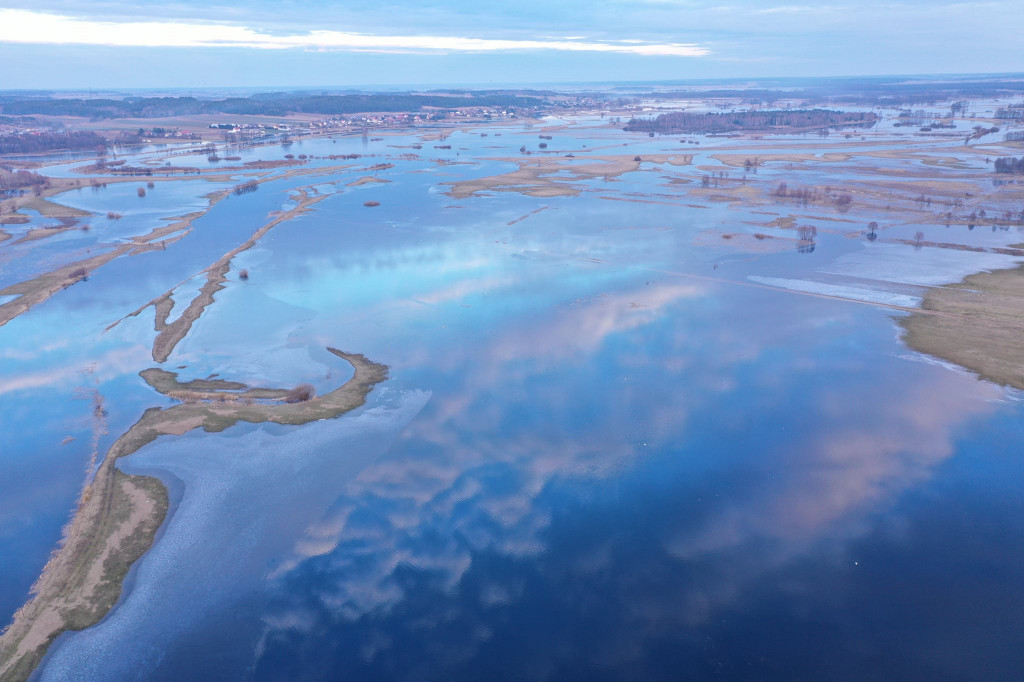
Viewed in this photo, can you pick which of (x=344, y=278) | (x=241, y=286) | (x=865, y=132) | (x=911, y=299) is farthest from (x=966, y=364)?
(x=865, y=132)

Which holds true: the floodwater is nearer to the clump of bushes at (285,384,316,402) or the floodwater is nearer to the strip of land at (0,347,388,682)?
the strip of land at (0,347,388,682)

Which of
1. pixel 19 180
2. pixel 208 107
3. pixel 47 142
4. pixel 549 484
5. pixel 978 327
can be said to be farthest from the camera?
pixel 208 107

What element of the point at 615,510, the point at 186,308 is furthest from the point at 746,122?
the point at 615,510

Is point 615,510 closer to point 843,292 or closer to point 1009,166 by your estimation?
point 843,292

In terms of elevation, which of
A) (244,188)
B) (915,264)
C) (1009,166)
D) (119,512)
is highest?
(1009,166)

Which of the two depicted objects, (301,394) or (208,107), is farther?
(208,107)
